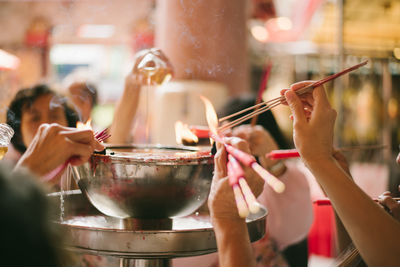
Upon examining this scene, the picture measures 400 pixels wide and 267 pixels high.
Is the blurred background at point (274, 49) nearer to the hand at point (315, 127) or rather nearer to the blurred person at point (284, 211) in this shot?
the blurred person at point (284, 211)

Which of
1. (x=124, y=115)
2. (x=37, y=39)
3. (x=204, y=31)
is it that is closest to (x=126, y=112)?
(x=124, y=115)

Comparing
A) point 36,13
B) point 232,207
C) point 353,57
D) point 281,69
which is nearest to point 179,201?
point 232,207

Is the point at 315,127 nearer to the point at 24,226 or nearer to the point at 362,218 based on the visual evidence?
the point at 362,218

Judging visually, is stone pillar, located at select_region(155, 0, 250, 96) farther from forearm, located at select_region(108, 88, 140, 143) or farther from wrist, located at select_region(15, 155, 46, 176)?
wrist, located at select_region(15, 155, 46, 176)

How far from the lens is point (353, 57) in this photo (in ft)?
14.4

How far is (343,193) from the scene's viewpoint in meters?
0.97

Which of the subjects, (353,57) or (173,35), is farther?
(353,57)

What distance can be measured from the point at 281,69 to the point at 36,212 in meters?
6.05

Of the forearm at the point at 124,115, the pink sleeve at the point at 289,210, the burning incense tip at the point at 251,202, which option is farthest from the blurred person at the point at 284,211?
the burning incense tip at the point at 251,202

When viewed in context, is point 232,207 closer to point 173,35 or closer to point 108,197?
point 108,197

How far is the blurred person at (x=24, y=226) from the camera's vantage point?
0.54 metres

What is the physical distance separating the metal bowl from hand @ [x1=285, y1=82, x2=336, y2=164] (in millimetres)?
298

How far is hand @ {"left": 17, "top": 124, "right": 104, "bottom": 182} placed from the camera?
0.96 m

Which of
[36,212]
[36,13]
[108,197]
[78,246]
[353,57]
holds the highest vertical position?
[36,13]
